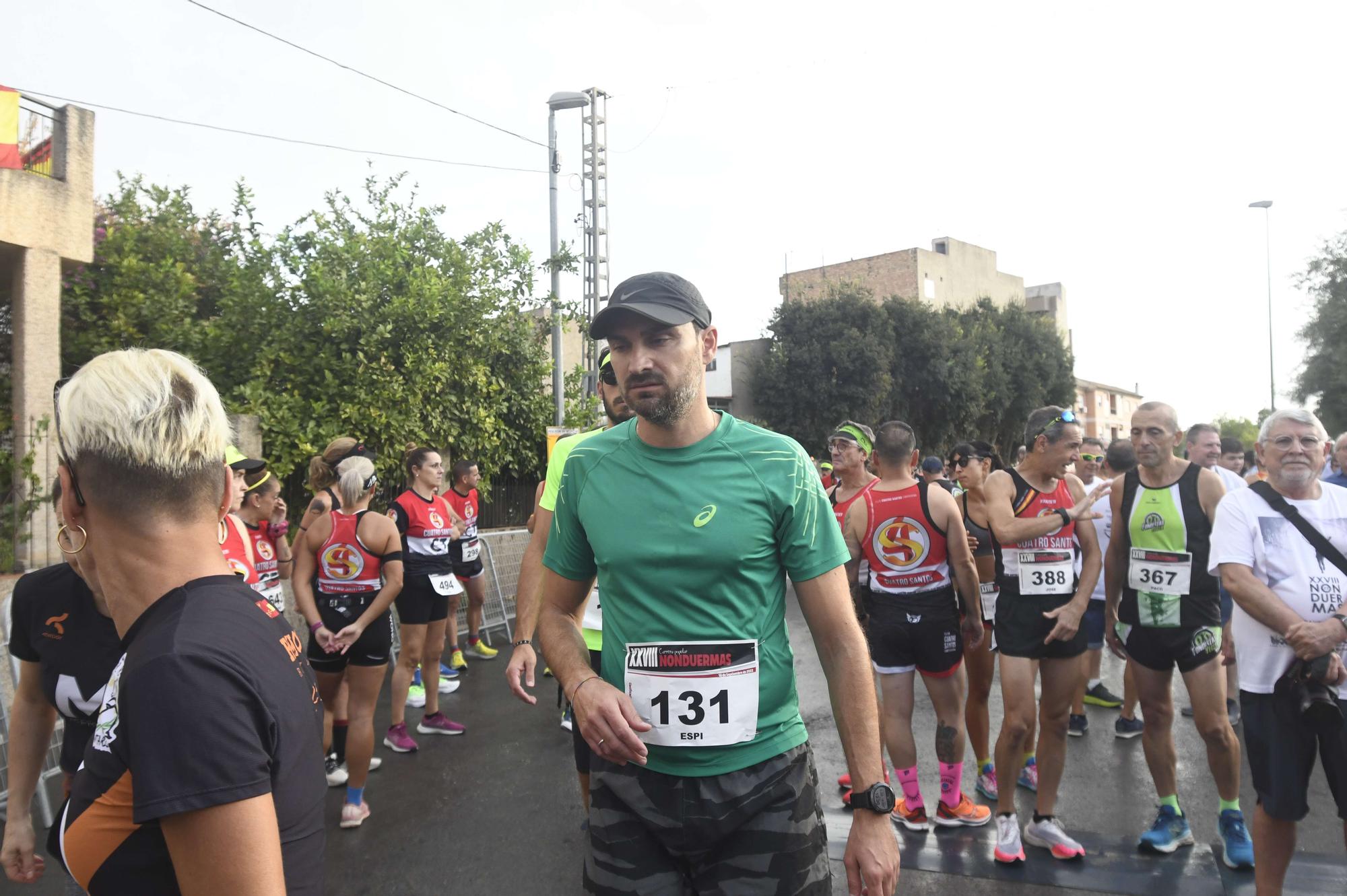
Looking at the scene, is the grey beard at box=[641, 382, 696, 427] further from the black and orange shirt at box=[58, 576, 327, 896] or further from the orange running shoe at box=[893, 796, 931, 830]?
the orange running shoe at box=[893, 796, 931, 830]

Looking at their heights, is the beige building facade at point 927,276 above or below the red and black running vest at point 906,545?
above

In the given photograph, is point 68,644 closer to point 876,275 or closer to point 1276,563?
point 1276,563

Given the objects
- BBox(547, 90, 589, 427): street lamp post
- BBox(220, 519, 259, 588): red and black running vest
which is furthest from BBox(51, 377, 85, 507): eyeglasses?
BBox(547, 90, 589, 427): street lamp post

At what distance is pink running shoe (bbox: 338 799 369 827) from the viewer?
4977 mm

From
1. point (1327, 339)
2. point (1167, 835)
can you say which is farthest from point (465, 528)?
point (1327, 339)

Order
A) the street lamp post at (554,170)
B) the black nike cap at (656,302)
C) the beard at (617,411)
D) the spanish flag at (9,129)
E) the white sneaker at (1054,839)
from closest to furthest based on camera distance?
the black nike cap at (656,302) → the beard at (617,411) → the white sneaker at (1054,839) → the spanish flag at (9,129) → the street lamp post at (554,170)

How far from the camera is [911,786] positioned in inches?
190

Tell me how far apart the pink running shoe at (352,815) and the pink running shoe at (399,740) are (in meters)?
1.21

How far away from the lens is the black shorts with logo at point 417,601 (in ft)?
21.0

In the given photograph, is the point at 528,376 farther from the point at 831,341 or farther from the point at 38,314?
the point at 831,341

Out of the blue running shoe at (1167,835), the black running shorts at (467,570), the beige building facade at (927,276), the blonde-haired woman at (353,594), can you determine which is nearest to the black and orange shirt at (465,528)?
the black running shorts at (467,570)

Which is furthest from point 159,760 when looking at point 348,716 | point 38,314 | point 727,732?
point 38,314

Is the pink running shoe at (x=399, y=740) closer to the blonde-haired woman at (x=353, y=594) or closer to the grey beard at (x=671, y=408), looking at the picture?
the blonde-haired woman at (x=353, y=594)

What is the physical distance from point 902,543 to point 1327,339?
36487 mm
